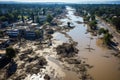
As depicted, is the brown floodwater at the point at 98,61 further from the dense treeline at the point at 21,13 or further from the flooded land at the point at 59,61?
the dense treeline at the point at 21,13

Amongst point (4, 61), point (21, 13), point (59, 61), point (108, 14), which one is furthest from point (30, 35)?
point (108, 14)

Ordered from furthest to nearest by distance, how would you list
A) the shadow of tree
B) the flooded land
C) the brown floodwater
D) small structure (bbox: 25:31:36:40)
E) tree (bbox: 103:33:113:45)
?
small structure (bbox: 25:31:36:40) → tree (bbox: 103:33:113:45) → the shadow of tree → the brown floodwater → the flooded land

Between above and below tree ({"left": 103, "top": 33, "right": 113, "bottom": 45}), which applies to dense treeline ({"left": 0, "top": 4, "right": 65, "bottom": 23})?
above

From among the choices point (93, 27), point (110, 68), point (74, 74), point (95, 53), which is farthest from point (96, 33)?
point (74, 74)

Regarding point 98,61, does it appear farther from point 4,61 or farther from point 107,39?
point 4,61

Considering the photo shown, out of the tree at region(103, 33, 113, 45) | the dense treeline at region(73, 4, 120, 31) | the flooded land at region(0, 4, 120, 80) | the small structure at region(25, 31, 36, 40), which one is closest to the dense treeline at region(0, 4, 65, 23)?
the dense treeline at region(73, 4, 120, 31)

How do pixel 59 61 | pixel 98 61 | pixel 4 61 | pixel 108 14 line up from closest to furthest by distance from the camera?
pixel 4 61 < pixel 59 61 < pixel 98 61 < pixel 108 14

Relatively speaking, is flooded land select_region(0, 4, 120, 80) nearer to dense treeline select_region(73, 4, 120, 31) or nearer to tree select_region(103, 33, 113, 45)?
tree select_region(103, 33, 113, 45)

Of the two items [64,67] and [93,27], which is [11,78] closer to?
[64,67]

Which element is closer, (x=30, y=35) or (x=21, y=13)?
(x=30, y=35)

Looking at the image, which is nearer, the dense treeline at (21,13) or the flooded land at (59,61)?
the flooded land at (59,61)

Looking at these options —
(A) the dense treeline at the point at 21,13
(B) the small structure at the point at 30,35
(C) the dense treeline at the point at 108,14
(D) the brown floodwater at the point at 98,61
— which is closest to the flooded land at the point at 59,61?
(D) the brown floodwater at the point at 98,61
